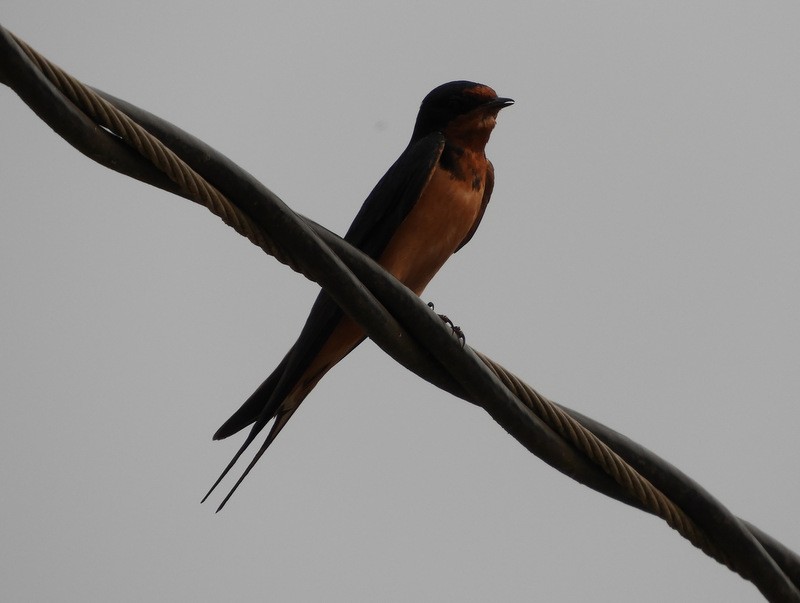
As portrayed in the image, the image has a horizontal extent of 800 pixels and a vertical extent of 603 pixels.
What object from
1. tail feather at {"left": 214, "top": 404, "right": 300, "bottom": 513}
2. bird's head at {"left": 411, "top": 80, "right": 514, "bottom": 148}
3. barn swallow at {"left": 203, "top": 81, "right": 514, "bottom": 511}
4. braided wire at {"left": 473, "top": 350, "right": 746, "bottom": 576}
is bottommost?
tail feather at {"left": 214, "top": 404, "right": 300, "bottom": 513}

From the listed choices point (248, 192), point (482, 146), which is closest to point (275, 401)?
point (248, 192)

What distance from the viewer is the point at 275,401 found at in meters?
3.65

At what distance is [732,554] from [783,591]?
0.21m

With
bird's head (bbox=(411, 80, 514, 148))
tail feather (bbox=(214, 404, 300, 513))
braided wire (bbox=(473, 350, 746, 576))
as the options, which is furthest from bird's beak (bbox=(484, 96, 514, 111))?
braided wire (bbox=(473, 350, 746, 576))

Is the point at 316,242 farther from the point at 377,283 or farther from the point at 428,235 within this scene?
the point at 428,235

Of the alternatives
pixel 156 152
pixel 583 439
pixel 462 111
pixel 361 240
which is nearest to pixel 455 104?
pixel 462 111

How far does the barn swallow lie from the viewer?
13.1 feet

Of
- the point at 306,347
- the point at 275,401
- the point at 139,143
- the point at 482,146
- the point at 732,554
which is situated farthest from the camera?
the point at 482,146

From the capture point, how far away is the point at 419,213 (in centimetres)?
466

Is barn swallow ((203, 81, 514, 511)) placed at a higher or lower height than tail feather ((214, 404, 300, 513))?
higher

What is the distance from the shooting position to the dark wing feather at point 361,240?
372 centimetres

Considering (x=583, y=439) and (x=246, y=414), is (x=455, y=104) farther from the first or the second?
(x=583, y=439)

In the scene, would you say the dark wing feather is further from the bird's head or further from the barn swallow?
the bird's head

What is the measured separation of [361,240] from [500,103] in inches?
46.2
